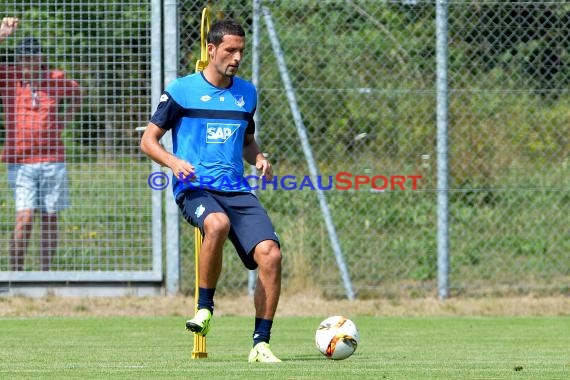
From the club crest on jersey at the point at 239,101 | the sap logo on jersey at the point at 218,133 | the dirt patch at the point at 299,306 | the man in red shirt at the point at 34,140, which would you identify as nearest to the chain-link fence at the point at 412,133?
the dirt patch at the point at 299,306

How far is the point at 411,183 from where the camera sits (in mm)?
10602

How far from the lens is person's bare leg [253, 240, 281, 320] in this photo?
6.33m

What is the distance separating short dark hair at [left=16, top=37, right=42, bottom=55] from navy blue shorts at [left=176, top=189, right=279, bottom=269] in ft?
13.8

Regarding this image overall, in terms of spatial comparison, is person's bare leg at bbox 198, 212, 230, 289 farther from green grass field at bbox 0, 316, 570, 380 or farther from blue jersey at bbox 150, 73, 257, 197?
green grass field at bbox 0, 316, 570, 380

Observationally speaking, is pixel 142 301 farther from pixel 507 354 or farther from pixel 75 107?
pixel 507 354

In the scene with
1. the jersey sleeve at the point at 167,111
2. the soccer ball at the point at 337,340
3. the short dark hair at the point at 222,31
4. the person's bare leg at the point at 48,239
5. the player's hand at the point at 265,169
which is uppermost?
the short dark hair at the point at 222,31

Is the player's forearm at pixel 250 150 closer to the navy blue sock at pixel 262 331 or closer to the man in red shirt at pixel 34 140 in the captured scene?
the navy blue sock at pixel 262 331

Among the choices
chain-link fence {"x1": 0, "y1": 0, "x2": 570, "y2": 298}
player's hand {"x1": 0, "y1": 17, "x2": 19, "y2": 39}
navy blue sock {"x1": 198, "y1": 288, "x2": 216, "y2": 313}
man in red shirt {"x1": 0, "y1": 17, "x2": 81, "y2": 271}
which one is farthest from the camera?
chain-link fence {"x1": 0, "y1": 0, "x2": 570, "y2": 298}

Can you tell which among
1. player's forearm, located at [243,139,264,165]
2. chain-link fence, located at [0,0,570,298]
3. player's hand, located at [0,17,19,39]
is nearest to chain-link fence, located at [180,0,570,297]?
chain-link fence, located at [0,0,570,298]

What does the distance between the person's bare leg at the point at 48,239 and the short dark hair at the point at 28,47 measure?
1.43 metres

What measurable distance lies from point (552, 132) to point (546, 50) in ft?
2.49

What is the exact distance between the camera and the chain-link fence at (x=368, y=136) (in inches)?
412

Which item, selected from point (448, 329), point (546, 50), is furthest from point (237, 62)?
point (546, 50)

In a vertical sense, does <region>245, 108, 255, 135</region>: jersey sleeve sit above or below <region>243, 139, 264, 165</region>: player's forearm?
above
